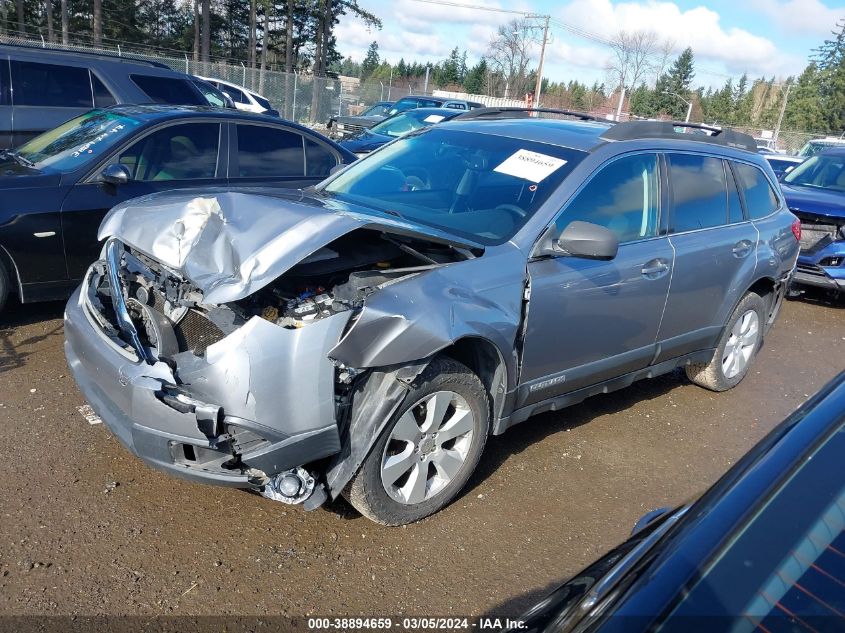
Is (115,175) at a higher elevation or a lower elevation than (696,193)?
lower

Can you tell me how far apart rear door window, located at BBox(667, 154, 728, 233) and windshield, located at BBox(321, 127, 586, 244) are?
0.92m

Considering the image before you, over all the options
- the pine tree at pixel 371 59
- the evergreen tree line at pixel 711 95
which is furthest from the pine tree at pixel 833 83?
the pine tree at pixel 371 59

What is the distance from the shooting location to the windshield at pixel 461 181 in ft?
12.3

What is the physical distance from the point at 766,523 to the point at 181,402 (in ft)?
6.98

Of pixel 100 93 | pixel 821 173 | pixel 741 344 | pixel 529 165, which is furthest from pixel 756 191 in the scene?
pixel 100 93

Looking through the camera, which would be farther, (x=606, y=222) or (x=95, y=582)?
(x=606, y=222)

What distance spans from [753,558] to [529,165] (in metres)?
2.93

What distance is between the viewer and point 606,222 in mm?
3953

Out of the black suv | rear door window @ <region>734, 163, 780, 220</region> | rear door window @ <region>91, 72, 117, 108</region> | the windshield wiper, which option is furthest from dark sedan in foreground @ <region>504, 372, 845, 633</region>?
rear door window @ <region>91, 72, 117, 108</region>

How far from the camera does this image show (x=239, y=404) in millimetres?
2719

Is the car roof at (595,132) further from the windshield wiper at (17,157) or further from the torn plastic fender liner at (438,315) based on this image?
the windshield wiper at (17,157)

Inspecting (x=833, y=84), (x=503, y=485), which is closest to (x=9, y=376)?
(x=503, y=485)

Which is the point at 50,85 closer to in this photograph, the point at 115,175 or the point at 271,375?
the point at 115,175

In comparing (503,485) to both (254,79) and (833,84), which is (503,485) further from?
(833,84)
